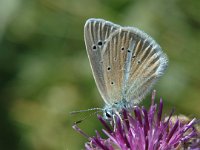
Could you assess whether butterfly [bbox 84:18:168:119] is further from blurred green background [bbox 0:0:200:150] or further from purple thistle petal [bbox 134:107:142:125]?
blurred green background [bbox 0:0:200:150]

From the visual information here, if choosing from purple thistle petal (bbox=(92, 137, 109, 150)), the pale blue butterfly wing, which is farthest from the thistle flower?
the pale blue butterfly wing

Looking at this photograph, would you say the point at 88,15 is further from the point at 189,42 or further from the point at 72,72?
the point at 189,42

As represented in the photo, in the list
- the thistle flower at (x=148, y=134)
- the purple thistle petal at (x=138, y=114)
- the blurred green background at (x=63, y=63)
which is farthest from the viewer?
the blurred green background at (x=63, y=63)

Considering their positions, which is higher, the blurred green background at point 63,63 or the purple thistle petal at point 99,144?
the blurred green background at point 63,63

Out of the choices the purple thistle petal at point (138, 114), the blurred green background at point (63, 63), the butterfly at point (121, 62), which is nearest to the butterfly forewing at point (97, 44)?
the butterfly at point (121, 62)

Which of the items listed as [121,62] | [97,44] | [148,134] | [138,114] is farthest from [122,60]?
[148,134]

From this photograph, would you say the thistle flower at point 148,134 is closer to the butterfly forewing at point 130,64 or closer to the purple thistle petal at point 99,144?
the purple thistle petal at point 99,144

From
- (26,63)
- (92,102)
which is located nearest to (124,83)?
(92,102)

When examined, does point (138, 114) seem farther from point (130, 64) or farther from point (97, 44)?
point (97, 44)
